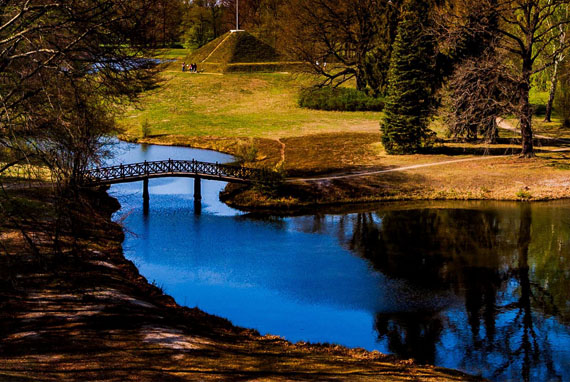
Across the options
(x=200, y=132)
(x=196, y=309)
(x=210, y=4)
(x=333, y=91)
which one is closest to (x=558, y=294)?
(x=196, y=309)

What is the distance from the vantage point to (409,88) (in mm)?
49438

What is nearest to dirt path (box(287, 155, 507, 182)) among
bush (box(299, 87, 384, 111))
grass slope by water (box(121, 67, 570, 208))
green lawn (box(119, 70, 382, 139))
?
grass slope by water (box(121, 67, 570, 208))

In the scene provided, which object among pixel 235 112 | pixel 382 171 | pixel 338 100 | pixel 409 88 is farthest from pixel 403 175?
pixel 235 112

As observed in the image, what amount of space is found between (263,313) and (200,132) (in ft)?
141

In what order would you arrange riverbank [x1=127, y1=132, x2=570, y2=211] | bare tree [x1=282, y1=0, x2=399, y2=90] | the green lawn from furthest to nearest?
bare tree [x1=282, y1=0, x2=399, y2=90], the green lawn, riverbank [x1=127, y1=132, x2=570, y2=211]

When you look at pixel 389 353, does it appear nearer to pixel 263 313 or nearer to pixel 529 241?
pixel 263 313

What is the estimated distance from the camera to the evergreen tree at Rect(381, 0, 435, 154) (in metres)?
49.2

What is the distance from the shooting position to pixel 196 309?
928 inches

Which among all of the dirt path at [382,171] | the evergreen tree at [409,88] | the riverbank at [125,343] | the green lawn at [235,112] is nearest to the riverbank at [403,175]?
the dirt path at [382,171]

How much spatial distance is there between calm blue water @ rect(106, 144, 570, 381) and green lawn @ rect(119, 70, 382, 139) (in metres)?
24.5

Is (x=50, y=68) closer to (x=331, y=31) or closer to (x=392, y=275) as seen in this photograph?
(x=392, y=275)

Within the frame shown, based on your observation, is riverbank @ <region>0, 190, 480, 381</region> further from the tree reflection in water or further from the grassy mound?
the grassy mound

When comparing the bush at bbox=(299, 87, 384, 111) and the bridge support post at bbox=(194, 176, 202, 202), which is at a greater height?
the bush at bbox=(299, 87, 384, 111)

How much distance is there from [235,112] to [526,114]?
36.4 metres
